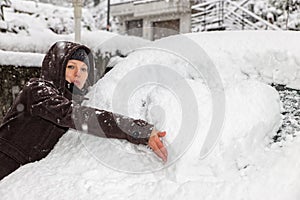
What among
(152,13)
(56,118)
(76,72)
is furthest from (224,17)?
(56,118)

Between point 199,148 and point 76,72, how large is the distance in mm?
1050

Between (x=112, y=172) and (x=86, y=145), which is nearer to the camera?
(x=112, y=172)

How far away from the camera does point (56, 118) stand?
6.63 ft

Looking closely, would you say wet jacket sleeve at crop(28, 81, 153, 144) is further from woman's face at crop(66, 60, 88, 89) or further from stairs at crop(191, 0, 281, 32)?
stairs at crop(191, 0, 281, 32)

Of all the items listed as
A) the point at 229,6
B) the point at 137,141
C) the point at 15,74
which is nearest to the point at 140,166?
the point at 137,141

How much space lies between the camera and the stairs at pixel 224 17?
12406 millimetres

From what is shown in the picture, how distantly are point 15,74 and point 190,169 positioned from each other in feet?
13.9

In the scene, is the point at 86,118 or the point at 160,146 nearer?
the point at 160,146

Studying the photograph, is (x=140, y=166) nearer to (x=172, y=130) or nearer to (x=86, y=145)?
(x=172, y=130)

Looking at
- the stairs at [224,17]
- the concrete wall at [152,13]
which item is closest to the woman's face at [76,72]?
the stairs at [224,17]

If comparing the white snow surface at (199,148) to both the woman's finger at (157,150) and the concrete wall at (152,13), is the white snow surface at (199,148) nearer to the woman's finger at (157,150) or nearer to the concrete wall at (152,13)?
the woman's finger at (157,150)

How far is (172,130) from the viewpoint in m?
1.94

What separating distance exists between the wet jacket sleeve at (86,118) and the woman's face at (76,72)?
0.30 metres

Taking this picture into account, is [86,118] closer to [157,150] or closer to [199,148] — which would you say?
[157,150]
